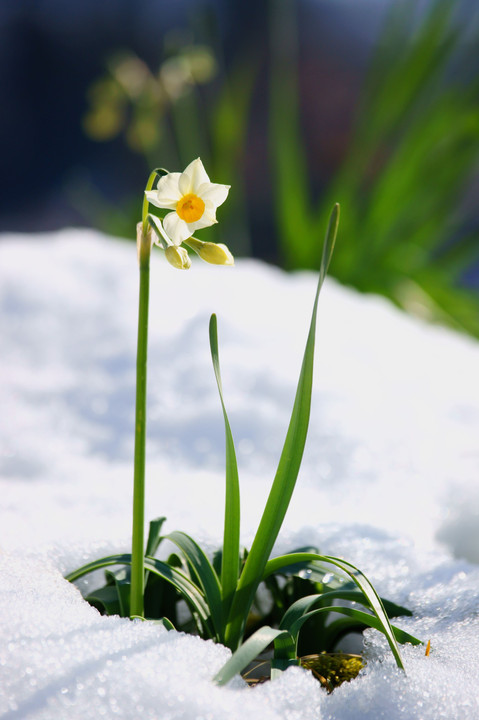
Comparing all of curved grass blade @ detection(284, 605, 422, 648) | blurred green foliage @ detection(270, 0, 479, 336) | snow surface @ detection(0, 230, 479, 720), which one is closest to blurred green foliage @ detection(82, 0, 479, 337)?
blurred green foliage @ detection(270, 0, 479, 336)

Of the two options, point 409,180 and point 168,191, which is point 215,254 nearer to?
point 168,191

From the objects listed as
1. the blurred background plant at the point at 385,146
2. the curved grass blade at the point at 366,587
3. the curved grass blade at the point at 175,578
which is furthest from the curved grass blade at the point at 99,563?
the blurred background plant at the point at 385,146

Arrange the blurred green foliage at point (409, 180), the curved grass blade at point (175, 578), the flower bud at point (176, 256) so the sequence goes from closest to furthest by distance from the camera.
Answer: the flower bud at point (176, 256), the curved grass blade at point (175, 578), the blurred green foliage at point (409, 180)

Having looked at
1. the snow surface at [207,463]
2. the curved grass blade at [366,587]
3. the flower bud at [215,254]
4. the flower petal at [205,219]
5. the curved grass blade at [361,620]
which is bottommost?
the snow surface at [207,463]

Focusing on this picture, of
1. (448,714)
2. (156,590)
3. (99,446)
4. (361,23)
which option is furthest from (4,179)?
(448,714)

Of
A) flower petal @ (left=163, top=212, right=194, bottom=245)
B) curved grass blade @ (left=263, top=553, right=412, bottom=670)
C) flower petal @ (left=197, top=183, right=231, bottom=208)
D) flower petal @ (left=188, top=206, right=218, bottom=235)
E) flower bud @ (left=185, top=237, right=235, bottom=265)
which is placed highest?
flower petal @ (left=197, top=183, right=231, bottom=208)

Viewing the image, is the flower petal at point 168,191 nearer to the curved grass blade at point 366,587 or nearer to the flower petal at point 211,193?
the flower petal at point 211,193

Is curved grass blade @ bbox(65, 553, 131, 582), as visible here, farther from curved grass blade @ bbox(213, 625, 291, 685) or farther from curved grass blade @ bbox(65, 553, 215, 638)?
curved grass blade @ bbox(213, 625, 291, 685)
